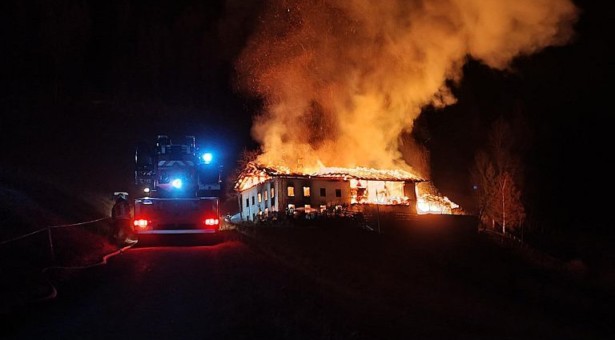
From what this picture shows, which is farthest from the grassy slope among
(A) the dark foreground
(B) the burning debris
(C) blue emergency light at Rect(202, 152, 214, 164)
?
(B) the burning debris

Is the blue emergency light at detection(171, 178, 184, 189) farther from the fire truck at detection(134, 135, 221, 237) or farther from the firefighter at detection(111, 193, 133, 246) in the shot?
the firefighter at detection(111, 193, 133, 246)

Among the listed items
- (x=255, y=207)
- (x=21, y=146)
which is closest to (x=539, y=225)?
(x=255, y=207)

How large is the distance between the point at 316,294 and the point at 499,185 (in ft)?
113

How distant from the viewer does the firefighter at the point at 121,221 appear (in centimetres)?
2127

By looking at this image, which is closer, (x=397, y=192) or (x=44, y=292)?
(x=44, y=292)

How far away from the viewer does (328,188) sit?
140 feet

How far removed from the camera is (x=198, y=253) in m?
17.4

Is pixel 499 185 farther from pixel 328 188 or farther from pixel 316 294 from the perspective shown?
pixel 316 294

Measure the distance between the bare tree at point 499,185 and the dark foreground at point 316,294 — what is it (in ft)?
44.6

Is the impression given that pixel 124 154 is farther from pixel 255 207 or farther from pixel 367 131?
pixel 367 131

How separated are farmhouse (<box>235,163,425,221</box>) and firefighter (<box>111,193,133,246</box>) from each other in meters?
16.8

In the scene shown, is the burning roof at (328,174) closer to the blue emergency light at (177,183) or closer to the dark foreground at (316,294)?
the dark foreground at (316,294)

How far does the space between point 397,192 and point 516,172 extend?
9.75m

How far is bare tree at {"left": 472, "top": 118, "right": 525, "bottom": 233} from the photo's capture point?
43656 mm
